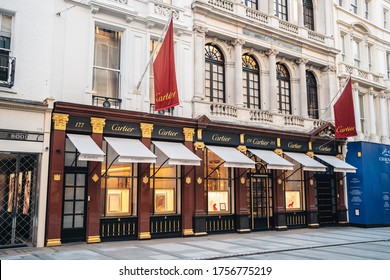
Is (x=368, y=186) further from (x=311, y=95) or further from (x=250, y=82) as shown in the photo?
(x=250, y=82)

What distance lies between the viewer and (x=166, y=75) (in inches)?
599

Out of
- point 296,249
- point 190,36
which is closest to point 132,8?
point 190,36

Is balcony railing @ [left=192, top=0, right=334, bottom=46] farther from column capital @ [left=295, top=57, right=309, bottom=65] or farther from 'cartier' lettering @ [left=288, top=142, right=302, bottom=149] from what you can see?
'cartier' lettering @ [left=288, top=142, right=302, bottom=149]

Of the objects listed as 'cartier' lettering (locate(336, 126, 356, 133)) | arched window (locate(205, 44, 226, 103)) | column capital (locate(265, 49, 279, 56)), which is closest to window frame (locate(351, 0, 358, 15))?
column capital (locate(265, 49, 279, 56))

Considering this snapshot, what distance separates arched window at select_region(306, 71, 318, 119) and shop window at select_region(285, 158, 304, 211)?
161 inches

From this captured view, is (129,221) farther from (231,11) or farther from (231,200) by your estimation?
(231,11)

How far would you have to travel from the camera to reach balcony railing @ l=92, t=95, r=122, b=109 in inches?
631

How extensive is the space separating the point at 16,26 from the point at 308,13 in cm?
1830

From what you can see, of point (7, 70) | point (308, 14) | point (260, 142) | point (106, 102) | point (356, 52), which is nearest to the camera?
point (7, 70)

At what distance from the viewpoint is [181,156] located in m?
16.4

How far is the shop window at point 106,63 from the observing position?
1645 centimetres

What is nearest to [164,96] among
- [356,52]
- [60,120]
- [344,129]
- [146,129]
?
[146,129]

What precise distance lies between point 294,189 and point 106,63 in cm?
1231

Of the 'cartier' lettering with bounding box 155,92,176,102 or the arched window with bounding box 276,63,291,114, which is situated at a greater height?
the arched window with bounding box 276,63,291,114
